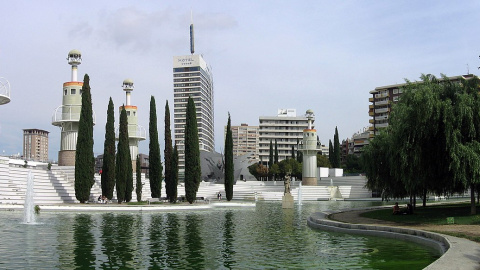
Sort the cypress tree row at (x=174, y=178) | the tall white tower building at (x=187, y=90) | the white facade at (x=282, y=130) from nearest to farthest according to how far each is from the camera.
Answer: the cypress tree row at (x=174, y=178) < the white facade at (x=282, y=130) < the tall white tower building at (x=187, y=90)

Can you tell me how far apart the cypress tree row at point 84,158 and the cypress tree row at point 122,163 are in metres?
2.34

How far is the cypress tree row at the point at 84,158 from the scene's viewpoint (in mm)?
40312

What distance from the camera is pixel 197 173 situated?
42.2 m

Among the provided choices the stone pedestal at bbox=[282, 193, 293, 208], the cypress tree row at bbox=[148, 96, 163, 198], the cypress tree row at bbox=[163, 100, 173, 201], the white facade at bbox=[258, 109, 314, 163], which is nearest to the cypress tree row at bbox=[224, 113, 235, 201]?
the cypress tree row at bbox=[163, 100, 173, 201]

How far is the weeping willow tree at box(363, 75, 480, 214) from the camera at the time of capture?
843 inches

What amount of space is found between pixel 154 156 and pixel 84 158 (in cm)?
679

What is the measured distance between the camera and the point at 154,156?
148 ft

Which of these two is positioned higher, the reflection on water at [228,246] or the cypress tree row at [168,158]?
the cypress tree row at [168,158]

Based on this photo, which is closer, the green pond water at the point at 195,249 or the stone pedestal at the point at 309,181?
the green pond water at the point at 195,249

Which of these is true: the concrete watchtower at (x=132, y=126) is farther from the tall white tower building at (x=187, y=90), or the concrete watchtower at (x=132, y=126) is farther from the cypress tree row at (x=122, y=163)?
the tall white tower building at (x=187, y=90)

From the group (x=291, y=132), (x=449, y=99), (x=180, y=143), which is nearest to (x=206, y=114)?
(x=180, y=143)

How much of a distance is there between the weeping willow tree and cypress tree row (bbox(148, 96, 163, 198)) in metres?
25.4

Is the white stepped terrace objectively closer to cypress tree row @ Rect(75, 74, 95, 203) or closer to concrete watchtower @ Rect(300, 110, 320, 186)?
cypress tree row @ Rect(75, 74, 95, 203)

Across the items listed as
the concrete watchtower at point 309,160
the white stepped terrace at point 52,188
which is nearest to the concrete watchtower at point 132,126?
the white stepped terrace at point 52,188
